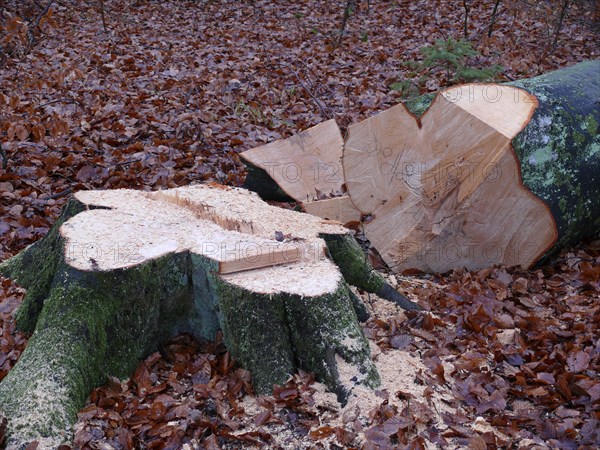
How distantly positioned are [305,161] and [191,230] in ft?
6.34

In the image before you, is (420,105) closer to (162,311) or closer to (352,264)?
(352,264)

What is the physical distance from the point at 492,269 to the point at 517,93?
3.87 feet

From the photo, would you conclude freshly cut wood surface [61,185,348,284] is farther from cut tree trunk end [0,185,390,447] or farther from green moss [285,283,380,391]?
green moss [285,283,380,391]

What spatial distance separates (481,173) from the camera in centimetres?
379

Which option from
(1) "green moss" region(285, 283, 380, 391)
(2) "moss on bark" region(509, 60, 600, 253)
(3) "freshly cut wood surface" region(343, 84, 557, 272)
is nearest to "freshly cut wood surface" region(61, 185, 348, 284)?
(1) "green moss" region(285, 283, 380, 391)

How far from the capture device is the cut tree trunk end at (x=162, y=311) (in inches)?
104

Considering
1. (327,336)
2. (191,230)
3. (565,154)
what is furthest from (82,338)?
(565,154)

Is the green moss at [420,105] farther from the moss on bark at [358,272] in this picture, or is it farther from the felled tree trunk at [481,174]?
the moss on bark at [358,272]

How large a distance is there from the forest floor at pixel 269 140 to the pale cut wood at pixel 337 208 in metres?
0.84

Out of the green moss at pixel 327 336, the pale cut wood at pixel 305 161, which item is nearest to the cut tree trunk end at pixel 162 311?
the green moss at pixel 327 336

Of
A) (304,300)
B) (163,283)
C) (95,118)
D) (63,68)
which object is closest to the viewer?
(304,300)

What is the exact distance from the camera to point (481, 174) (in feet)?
12.5

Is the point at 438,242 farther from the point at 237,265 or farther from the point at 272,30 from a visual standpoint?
the point at 272,30

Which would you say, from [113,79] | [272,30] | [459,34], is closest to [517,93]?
[113,79]
